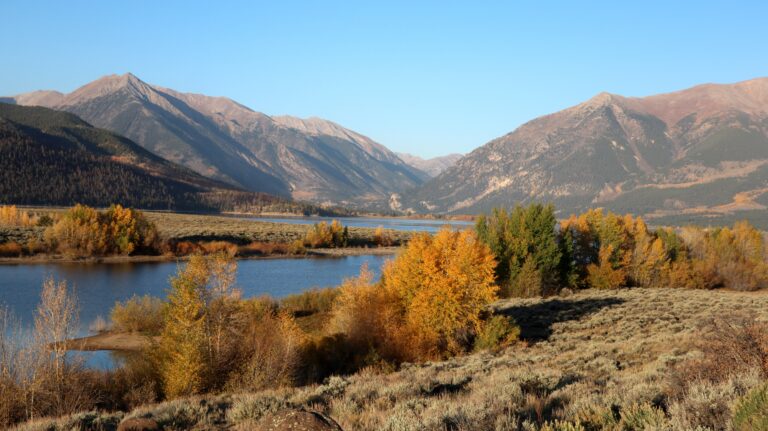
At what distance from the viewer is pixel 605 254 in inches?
2518

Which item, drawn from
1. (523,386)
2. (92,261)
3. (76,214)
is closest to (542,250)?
(523,386)

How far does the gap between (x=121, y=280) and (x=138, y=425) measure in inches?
2226

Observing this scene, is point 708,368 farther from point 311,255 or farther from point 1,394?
point 311,255

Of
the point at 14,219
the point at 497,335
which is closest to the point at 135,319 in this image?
the point at 497,335

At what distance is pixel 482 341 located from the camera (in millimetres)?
A: 31094

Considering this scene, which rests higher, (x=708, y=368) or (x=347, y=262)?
(x=708, y=368)

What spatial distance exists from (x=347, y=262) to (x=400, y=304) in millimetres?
55002

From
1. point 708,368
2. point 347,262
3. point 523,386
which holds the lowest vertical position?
point 347,262

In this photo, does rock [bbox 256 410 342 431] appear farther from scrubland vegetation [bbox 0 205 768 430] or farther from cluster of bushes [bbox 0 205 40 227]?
cluster of bushes [bbox 0 205 40 227]

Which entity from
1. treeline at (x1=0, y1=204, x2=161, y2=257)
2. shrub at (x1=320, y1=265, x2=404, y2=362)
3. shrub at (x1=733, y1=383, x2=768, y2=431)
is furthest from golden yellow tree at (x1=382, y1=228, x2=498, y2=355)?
treeline at (x1=0, y1=204, x2=161, y2=257)

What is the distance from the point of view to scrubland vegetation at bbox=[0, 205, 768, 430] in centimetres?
943

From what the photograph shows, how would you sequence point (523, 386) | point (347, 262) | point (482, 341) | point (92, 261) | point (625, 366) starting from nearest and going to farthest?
point (523, 386), point (625, 366), point (482, 341), point (92, 261), point (347, 262)

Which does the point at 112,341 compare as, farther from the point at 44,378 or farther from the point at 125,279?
the point at 125,279

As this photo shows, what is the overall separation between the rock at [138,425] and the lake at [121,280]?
2295 centimetres
